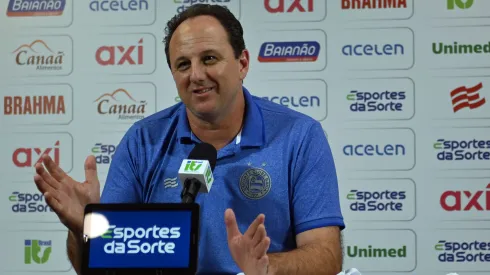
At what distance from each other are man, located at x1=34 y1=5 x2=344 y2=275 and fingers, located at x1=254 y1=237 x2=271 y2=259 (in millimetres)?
392

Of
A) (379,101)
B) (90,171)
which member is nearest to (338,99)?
(379,101)

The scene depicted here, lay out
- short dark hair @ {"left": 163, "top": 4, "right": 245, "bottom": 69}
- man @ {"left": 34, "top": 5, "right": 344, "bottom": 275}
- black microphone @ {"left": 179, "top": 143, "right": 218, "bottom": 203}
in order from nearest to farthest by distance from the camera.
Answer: black microphone @ {"left": 179, "top": 143, "right": 218, "bottom": 203}, man @ {"left": 34, "top": 5, "right": 344, "bottom": 275}, short dark hair @ {"left": 163, "top": 4, "right": 245, "bottom": 69}

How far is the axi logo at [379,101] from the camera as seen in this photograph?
299 cm

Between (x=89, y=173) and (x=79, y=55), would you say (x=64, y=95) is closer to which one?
(x=79, y=55)

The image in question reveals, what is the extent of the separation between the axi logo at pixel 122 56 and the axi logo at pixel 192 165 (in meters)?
1.92

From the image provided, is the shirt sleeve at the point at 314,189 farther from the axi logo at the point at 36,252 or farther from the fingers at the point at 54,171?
the axi logo at the point at 36,252

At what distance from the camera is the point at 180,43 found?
1738 mm

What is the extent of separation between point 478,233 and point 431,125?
1.66ft

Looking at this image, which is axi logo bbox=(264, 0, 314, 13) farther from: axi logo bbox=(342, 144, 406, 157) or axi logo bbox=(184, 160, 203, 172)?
axi logo bbox=(184, 160, 203, 172)

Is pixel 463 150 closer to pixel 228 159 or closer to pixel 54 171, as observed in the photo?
pixel 228 159

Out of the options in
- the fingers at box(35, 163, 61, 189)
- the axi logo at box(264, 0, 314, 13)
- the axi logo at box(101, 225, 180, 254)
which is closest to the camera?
the axi logo at box(101, 225, 180, 254)

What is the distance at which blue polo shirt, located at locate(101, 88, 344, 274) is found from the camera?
170 centimetres

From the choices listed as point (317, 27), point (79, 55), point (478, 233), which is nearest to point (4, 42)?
point (79, 55)

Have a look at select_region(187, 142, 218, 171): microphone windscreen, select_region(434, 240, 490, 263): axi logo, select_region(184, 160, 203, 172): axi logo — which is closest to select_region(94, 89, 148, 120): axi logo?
select_region(434, 240, 490, 263): axi logo
